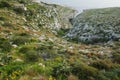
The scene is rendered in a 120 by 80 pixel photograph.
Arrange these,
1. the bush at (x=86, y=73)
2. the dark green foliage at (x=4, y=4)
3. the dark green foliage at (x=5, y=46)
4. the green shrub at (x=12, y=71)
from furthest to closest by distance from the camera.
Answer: the dark green foliage at (x=4, y=4) < the dark green foliage at (x=5, y=46) < the bush at (x=86, y=73) < the green shrub at (x=12, y=71)

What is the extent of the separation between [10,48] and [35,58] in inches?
109

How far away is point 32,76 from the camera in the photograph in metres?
13.3

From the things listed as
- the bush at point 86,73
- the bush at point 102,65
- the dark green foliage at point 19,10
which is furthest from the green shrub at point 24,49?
the dark green foliage at point 19,10

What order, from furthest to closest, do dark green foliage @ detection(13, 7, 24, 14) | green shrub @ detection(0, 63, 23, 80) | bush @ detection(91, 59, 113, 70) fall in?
dark green foliage @ detection(13, 7, 24, 14)
bush @ detection(91, 59, 113, 70)
green shrub @ detection(0, 63, 23, 80)

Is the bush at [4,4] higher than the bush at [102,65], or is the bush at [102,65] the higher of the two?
the bush at [102,65]

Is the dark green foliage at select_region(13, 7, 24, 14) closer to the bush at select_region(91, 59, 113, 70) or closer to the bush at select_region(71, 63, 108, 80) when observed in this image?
the bush at select_region(91, 59, 113, 70)

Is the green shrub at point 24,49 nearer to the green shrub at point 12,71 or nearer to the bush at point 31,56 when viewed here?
the bush at point 31,56

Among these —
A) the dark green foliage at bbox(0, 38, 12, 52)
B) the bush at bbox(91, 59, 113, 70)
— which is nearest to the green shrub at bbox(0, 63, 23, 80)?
the dark green foliage at bbox(0, 38, 12, 52)

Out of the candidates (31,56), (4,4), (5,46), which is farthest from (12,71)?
(4,4)

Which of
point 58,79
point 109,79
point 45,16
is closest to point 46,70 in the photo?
A: point 58,79

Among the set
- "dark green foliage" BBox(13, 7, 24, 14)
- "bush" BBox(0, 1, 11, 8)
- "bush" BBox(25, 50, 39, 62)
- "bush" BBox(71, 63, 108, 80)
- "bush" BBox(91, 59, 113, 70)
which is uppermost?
"bush" BBox(71, 63, 108, 80)

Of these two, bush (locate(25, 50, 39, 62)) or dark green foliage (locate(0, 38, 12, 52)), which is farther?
dark green foliage (locate(0, 38, 12, 52))

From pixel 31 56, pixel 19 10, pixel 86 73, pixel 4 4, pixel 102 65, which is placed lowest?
pixel 19 10

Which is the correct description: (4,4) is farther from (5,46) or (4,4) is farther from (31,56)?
(31,56)
